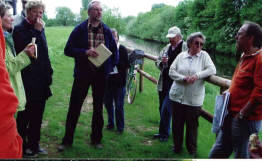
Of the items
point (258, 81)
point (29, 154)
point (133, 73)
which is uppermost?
point (258, 81)

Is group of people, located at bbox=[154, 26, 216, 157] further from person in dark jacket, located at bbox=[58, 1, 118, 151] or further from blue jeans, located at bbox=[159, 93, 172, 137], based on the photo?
person in dark jacket, located at bbox=[58, 1, 118, 151]

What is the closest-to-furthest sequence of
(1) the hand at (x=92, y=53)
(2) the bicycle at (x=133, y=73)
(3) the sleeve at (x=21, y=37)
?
(3) the sleeve at (x=21, y=37), (1) the hand at (x=92, y=53), (2) the bicycle at (x=133, y=73)

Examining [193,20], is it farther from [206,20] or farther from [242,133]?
[242,133]

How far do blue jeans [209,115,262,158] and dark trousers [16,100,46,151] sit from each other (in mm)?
2077

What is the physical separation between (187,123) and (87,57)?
1.53 meters

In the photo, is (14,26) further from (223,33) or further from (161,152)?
(223,33)

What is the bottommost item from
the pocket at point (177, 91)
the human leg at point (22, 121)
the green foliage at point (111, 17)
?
the human leg at point (22, 121)

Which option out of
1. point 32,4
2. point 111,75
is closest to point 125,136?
point 111,75

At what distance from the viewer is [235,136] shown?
8.12 feet

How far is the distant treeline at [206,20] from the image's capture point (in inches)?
1248

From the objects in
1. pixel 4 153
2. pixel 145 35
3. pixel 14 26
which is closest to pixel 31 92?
pixel 14 26

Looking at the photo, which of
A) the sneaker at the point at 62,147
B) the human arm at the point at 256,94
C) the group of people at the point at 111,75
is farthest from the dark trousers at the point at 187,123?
the sneaker at the point at 62,147

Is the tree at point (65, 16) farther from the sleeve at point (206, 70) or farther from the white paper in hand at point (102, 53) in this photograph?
the sleeve at point (206, 70)

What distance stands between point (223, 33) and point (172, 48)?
31.6 metres
